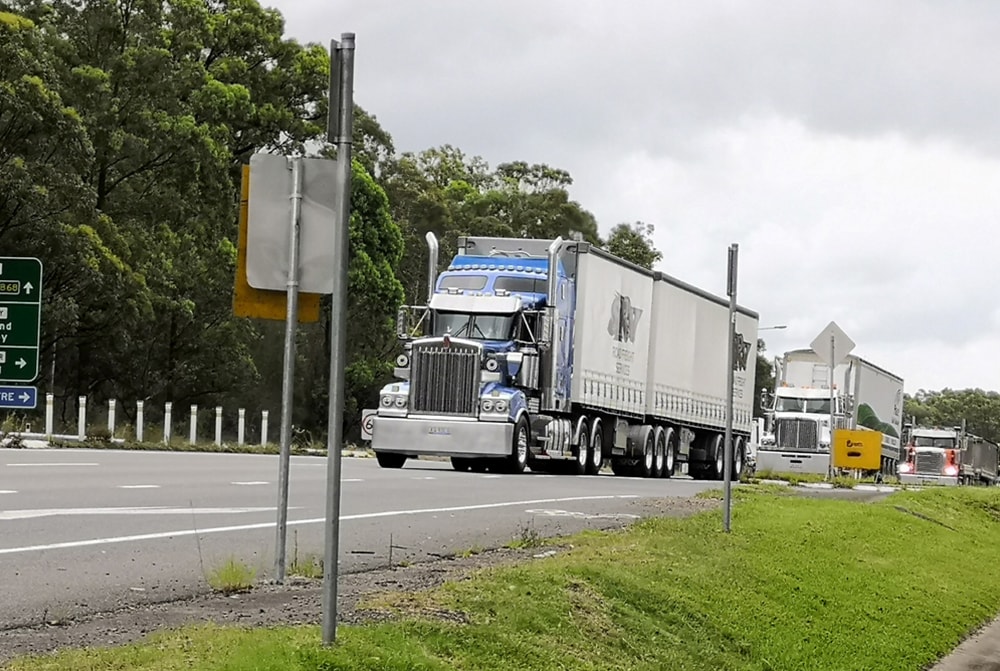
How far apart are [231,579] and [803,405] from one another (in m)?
41.2

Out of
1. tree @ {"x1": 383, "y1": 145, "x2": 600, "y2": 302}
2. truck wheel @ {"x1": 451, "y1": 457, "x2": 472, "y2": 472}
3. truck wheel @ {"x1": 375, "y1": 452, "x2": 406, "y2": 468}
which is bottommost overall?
truck wheel @ {"x1": 451, "y1": 457, "x2": 472, "y2": 472}

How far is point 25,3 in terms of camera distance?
4644 cm

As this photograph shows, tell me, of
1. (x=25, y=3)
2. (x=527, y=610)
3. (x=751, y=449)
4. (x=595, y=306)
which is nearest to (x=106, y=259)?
(x=25, y=3)

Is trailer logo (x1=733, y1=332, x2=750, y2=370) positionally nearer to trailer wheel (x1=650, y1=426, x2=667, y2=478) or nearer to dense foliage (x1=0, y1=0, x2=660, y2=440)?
trailer wheel (x1=650, y1=426, x2=667, y2=478)

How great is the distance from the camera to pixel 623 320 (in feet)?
117

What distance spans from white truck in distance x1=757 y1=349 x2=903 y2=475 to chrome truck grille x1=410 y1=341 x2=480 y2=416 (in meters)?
18.8

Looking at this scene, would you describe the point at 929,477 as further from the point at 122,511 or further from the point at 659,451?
the point at 122,511

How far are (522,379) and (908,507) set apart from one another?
906 centimetres

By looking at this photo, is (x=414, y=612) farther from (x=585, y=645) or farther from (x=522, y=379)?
(x=522, y=379)

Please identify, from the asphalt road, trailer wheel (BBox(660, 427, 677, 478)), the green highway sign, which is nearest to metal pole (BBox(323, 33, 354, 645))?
the green highway sign

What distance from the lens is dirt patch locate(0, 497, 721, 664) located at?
7.91 metres

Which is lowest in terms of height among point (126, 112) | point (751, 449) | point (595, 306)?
point (751, 449)

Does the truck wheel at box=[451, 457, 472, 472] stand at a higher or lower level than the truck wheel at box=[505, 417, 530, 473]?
lower

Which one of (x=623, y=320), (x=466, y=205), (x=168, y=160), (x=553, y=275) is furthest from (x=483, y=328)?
(x=466, y=205)
